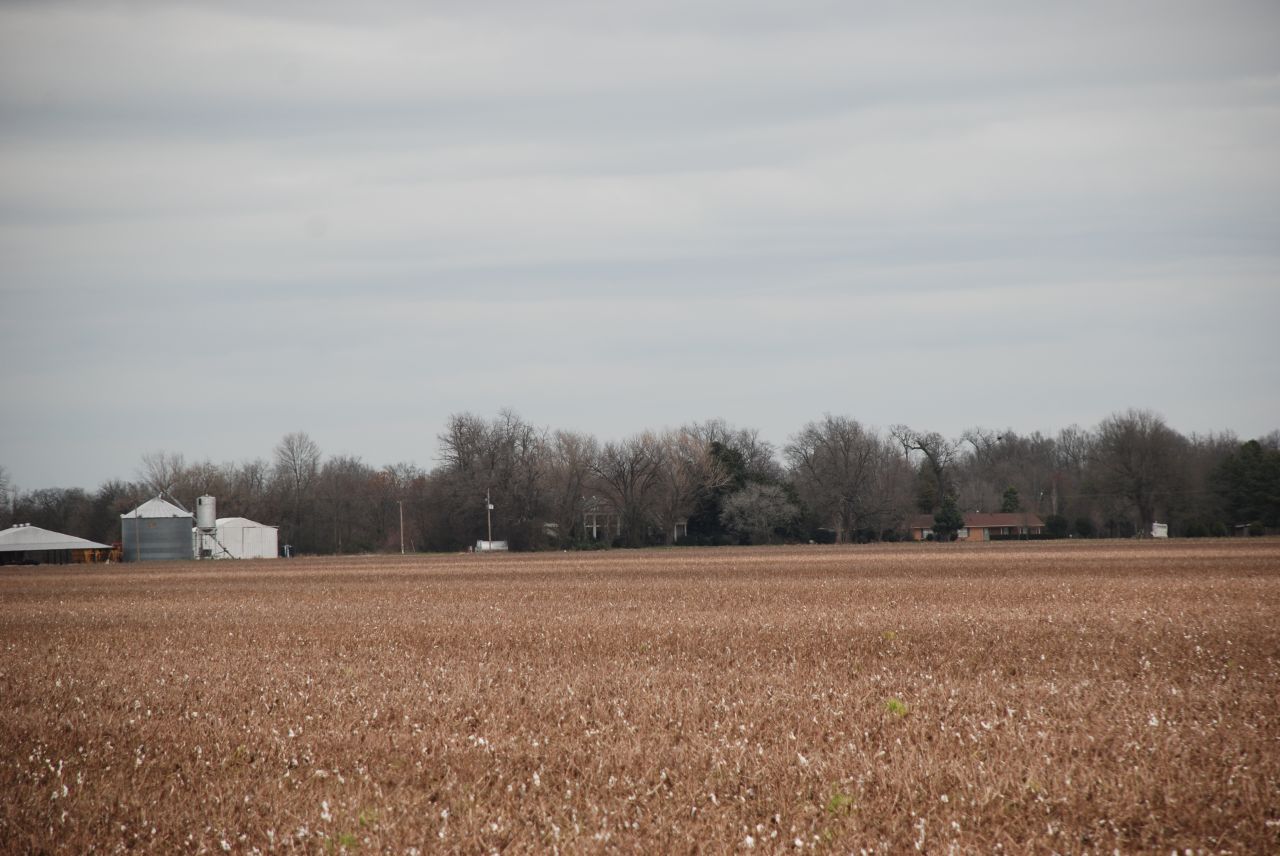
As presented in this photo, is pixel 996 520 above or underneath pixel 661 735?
underneath

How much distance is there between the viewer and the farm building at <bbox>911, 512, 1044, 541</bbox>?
530 ft

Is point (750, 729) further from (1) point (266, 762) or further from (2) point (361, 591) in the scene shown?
(2) point (361, 591)

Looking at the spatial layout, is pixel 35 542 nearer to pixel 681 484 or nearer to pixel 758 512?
pixel 681 484

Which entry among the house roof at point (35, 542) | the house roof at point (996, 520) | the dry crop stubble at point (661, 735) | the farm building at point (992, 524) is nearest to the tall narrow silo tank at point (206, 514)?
the house roof at point (35, 542)

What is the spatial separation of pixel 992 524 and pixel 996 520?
1.45 m

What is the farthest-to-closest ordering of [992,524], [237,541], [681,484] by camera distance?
[992,524] < [681,484] < [237,541]

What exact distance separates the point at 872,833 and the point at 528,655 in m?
12.2

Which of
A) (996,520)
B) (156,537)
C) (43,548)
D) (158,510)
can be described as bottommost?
(996,520)

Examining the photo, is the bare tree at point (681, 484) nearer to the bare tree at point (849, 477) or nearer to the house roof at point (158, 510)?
the bare tree at point (849, 477)

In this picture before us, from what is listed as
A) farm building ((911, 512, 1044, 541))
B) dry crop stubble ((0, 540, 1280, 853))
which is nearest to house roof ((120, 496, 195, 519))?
farm building ((911, 512, 1044, 541))

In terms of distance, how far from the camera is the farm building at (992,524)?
→ 161400mm

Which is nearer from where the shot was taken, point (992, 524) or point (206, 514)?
point (206, 514)

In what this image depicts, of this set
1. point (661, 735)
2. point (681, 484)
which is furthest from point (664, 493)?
point (661, 735)

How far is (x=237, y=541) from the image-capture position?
121875 millimetres
